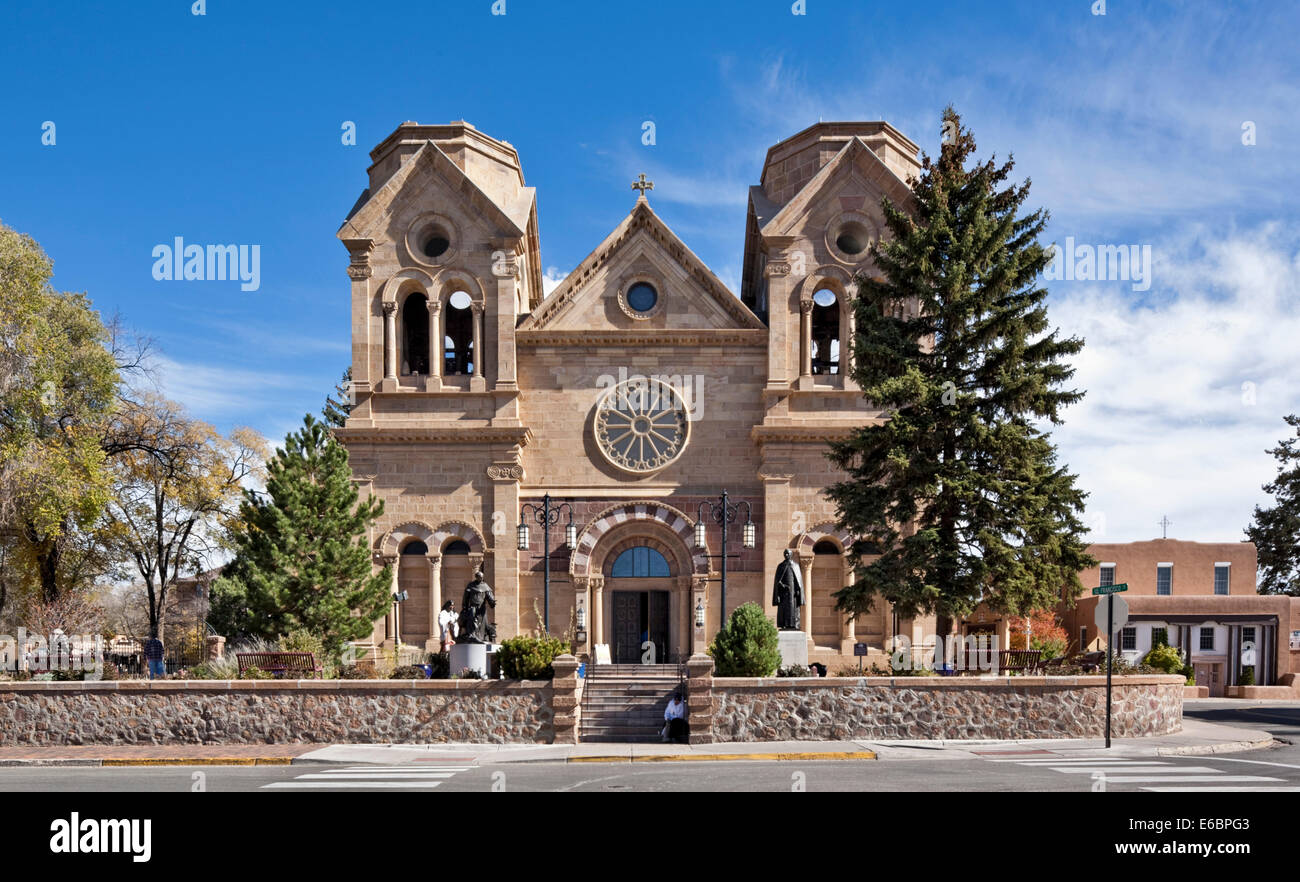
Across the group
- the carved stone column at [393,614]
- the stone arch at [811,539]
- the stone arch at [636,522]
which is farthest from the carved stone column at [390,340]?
the stone arch at [811,539]

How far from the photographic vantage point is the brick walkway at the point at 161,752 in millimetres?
19375

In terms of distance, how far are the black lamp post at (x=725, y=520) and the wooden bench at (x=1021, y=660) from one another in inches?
351

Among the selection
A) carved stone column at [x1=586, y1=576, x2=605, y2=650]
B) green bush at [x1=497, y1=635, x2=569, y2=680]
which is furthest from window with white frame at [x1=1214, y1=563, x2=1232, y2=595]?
green bush at [x1=497, y1=635, x2=569, y2=680]

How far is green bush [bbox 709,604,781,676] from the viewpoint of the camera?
21797 mm

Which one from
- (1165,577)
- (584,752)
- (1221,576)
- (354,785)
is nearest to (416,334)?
(584,752)

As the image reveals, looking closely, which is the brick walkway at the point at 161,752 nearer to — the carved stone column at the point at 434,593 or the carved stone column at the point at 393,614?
the carved stone column at the point at 393,614

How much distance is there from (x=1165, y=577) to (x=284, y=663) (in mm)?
36535

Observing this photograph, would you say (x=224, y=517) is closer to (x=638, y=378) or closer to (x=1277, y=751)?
(x=638, y=378)

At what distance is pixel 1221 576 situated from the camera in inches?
1738

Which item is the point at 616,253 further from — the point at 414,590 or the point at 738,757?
the point at 738,757

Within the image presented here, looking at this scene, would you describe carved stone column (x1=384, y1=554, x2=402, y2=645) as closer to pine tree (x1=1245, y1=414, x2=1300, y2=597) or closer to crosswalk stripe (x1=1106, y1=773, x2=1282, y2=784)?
crosswalk stripe (x1=1106, y1=773, x2=1282, y2=784)

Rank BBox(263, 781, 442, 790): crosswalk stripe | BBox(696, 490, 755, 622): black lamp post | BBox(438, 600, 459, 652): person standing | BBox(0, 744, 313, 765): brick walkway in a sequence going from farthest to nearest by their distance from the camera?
BBox(696, 490, 755, 622): black lamp post < BBox(438, 600, 459, 652): person standing < BBox(0, 744, 313, 765): brick walkway < BBox(263, 781, 442, 790): crosswalk stripe

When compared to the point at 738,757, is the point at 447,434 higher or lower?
higher

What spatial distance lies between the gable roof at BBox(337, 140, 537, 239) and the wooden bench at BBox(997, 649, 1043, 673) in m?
19.9
